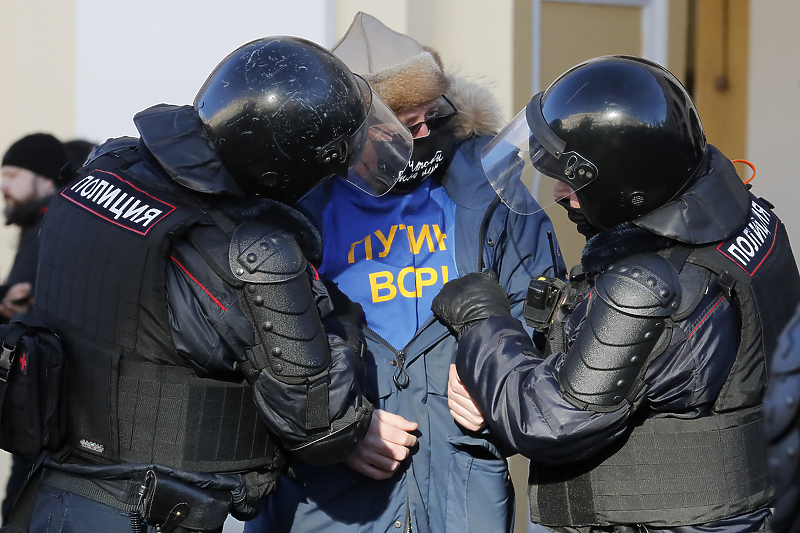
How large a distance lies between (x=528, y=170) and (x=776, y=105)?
2.85 metres

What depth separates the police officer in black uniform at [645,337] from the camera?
67.0 inches

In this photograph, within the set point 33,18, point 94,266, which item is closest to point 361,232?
point 94,266

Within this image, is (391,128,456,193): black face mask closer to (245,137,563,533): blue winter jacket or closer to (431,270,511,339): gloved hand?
(245,137,563,533): blue winter jacket

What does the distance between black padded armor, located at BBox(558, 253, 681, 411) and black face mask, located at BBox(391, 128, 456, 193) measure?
86cm

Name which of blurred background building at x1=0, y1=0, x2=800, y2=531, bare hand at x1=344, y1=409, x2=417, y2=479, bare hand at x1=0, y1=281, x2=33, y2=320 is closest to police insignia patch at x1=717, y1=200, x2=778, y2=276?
bare hand at x1=344, y1=409, x2=417, y2=479

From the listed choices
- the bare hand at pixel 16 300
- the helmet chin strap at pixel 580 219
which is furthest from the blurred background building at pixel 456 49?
the helmet chin strap at pixel 580 219

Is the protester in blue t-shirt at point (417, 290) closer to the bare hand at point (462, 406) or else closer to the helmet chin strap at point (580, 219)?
the bare hand at point (462, 406)

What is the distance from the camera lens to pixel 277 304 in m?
1.76

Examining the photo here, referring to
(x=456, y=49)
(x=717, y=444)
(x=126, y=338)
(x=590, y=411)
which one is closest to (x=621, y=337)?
(x=590, y=411)

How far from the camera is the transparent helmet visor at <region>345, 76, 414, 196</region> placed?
211 centimetres

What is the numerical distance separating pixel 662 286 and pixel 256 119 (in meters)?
0.98

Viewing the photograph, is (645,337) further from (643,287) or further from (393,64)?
(393,64)

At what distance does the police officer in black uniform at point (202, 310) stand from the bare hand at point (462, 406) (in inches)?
13.2

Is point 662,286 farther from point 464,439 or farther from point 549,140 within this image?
point 464,439
